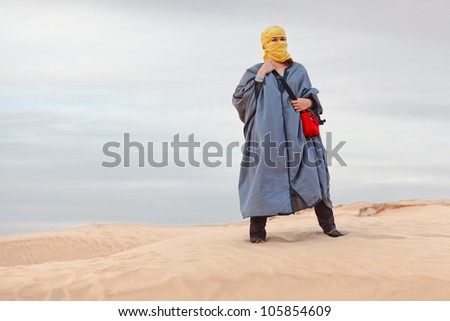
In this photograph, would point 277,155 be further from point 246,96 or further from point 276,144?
point 246,96

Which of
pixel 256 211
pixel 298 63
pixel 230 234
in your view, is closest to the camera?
pixel 256 211

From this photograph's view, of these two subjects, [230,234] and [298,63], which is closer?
[298,63]

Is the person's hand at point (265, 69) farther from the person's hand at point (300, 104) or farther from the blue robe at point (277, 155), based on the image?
the person's hand at point (300, 104)

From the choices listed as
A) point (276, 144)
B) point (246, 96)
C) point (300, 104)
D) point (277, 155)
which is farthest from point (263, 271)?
point (246, 96)

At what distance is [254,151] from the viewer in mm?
9109

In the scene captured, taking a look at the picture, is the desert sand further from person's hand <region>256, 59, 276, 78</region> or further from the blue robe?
person's hand <region>256, 59, 276, 78</region>

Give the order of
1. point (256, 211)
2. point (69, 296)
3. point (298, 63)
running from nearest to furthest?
point (69, 296)
point (256, 211)
point (298, 63)

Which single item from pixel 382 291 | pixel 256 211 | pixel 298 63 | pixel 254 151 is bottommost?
pixel 382 291

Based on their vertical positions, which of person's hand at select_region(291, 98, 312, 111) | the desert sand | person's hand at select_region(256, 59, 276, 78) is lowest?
the desert sand

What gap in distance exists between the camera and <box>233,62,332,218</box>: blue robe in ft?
29.2

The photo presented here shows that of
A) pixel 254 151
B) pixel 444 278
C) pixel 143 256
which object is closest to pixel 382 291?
pixel 444 278

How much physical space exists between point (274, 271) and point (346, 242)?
1539 millimetres

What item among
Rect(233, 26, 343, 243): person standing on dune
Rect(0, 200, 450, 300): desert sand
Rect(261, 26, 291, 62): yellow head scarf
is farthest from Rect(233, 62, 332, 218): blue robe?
Rect(0, 200, 450, 300): desert sand

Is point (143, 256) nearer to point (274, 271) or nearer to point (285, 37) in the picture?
point (274, 271)
